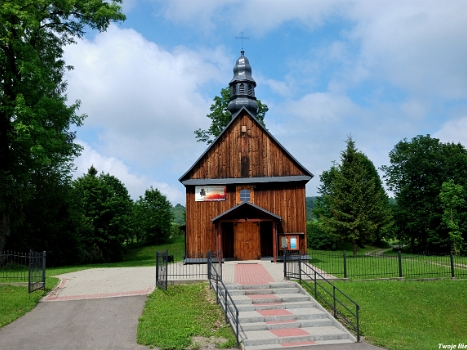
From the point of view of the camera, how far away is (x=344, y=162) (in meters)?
33.8

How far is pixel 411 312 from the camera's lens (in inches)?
496

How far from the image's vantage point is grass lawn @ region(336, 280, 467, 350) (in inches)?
408

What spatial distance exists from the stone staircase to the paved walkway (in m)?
0.61

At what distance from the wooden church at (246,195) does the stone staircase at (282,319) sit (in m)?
8.85

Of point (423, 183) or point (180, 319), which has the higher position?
point (423, 183)

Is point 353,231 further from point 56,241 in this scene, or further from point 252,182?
point 56,241

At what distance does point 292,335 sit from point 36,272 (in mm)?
9764

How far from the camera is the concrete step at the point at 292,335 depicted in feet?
32.4

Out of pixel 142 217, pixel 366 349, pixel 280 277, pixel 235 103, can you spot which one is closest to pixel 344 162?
pixel 235 103

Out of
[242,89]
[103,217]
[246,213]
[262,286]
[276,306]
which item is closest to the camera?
[276,306]

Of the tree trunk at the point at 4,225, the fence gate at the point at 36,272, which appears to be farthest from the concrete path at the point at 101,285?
the tree trunk at the point at 4,225

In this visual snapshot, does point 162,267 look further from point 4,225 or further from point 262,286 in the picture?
point 4,225

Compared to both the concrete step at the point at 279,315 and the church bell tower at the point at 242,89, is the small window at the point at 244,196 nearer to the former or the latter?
the church bell tower at the point at 242,89

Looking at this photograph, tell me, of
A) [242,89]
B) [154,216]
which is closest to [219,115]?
[242,89]
